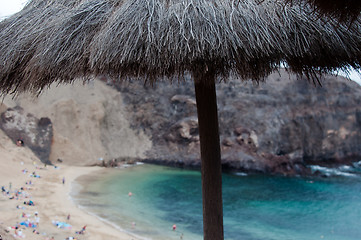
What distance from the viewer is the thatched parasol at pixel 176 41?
2.08 m

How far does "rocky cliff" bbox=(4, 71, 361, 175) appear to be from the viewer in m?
15.5

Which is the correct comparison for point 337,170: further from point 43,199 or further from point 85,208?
point 43,199

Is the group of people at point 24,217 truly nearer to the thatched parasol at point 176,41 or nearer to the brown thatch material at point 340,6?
the thatched parasol at point 176,41

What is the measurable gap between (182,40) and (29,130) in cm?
1409

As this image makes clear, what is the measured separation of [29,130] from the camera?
1439 centimetres

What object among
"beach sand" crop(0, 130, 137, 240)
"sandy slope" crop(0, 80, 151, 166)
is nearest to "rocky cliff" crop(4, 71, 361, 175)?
"sandy slope" crop(0, 80, 151, 166)

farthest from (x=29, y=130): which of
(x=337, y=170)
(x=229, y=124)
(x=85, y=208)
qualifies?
(x=337, y=170)

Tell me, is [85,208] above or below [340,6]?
below

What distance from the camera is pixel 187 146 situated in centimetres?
1647

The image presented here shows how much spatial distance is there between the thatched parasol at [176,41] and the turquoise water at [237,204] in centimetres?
598

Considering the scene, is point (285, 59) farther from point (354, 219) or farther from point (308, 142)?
point (308, 142)

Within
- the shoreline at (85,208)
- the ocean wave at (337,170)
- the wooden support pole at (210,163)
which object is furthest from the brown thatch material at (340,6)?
the ocean wave at (337,170)

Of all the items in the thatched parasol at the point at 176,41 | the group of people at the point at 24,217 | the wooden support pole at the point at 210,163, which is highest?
the thatched parasol at the point at 176,41

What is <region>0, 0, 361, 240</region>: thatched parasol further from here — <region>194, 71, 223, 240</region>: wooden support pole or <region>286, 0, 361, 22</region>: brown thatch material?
<region>194, 71, 223, 240</region>: wooden support pole
